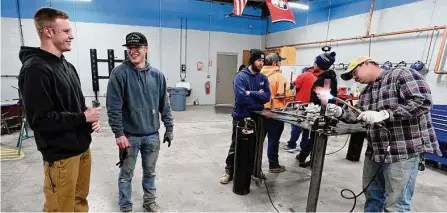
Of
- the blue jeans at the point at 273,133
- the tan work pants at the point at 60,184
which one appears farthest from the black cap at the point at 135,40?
the blue jeans at the point at 273,133

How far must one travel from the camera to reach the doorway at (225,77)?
8.61 m

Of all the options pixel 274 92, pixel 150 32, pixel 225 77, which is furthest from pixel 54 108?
pixel 225 77

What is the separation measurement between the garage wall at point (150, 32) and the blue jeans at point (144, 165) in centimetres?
625

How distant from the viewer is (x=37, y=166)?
117 inches

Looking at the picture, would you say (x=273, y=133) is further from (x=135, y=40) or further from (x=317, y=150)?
(x=135, y=40)

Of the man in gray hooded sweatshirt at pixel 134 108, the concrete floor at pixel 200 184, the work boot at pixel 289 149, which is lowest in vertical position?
the concrete floor at pixel 200 184

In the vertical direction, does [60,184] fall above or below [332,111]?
below

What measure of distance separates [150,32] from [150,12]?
628mm

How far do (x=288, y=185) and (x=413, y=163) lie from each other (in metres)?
1.37

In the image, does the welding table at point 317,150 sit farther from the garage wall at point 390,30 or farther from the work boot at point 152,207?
the garage wall at point 390,30

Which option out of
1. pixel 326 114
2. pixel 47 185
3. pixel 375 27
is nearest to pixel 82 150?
pixel 47 185

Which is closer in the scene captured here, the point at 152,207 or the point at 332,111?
the point at 332,111

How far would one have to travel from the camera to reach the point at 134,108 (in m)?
1.85

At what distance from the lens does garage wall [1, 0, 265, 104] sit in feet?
21.5
